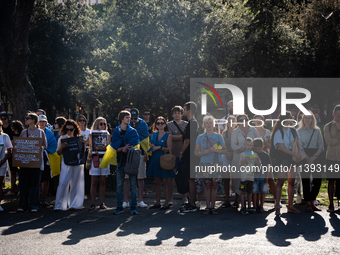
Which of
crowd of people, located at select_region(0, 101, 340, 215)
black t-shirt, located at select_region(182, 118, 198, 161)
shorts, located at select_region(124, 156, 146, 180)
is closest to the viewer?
crowd of people, located at select_region(0, 101, 340, 215)

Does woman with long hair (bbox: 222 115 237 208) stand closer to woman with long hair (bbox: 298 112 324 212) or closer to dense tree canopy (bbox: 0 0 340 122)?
woman with long hair (bbox: 298 112 324 212)

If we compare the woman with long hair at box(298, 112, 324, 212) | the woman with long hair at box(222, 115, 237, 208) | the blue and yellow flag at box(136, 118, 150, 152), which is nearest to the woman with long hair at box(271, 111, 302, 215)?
the woman with long hair at box(298, 112, 324, 212)

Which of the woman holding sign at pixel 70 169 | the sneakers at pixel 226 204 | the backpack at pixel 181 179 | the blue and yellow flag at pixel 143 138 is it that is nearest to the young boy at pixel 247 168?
the sneakers at pixel 226 204

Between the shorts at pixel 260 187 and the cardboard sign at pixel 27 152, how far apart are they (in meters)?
4.34

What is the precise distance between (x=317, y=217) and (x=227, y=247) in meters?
2.77

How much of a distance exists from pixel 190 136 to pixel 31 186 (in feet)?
11.2

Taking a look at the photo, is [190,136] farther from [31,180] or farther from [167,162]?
[31,180]

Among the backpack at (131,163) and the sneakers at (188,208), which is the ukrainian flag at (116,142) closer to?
the backpack at (131,163)

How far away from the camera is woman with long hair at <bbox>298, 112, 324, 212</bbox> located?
830 centimetres

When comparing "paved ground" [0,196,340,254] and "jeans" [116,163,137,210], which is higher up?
"jeans" [116,163,137,210]

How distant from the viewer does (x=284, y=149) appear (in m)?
8.09

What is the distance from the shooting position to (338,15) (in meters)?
27.2

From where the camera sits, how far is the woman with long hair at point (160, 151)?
866 centimetres

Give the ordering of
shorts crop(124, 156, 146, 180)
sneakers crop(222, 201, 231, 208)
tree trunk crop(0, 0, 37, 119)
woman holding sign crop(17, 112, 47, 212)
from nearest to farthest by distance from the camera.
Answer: woman holding sign crop(17, 112, 47, 212) < sneakers crop(222, 201, 231, 208) < shorts crop(124, 156, 146, 180) < tree trunk crop(0, 0, 37, 119)
